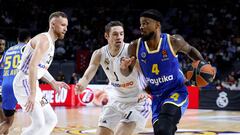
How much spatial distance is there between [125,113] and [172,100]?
1.10 m

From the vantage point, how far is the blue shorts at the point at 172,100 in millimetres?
5223

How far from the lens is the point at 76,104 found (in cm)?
1636

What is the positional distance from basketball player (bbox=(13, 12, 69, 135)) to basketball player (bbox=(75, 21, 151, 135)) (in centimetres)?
65

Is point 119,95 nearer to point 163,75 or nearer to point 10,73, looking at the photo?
point 163,75

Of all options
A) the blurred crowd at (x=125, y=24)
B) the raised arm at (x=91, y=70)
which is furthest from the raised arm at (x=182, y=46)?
the blurred crowd at (x=125, y=24)

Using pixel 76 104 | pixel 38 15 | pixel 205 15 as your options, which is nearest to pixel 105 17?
pixel 38 15

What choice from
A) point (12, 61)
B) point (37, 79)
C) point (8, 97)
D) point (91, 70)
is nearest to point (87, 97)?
point (12, 61)

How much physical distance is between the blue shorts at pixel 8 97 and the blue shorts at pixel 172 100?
259 cm

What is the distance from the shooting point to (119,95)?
6.27 meters

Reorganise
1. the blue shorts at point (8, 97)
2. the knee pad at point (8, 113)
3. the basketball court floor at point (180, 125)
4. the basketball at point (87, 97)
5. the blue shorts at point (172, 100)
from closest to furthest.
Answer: the blue shorts at point (172, 100) < the blue shorts at point (8, 97) < the knee pad at point (8, 113) < the basketball court floor at point (180, 125) < the basketball at point (87, 97)

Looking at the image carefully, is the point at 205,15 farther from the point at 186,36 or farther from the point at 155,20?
the point at 155,20

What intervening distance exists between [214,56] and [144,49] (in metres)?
14.7

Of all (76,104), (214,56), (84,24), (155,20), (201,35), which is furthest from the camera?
(84,24)

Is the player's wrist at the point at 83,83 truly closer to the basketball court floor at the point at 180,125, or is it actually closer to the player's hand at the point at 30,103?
the player's hand at the point at 30,103
